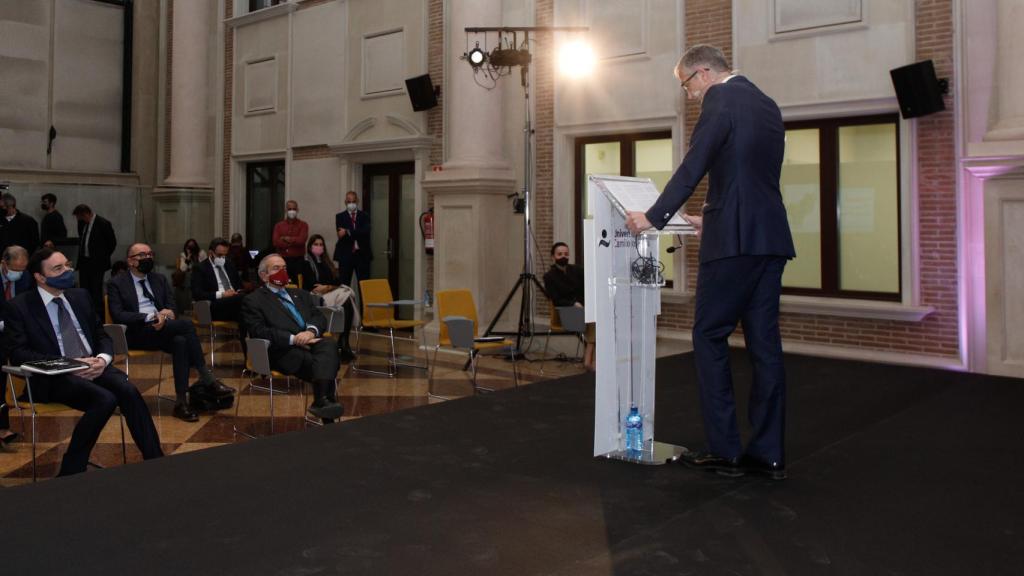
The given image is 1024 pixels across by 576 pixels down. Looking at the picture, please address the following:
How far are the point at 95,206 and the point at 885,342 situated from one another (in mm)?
12270

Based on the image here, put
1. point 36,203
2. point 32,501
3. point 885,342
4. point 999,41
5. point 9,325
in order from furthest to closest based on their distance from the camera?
point 36,203
point 885,342
point 999,41
point 9,325
point 32,501

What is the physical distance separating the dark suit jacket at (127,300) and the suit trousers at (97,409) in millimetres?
1693

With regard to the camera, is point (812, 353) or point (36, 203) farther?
point (36, 203)

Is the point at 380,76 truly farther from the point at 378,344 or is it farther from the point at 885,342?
the point at 885,342

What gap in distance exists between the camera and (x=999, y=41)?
22.1 ft

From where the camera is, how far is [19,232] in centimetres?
1080

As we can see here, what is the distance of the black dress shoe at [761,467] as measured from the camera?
11.8 feet

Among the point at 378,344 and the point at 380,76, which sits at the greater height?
the point at 380,76

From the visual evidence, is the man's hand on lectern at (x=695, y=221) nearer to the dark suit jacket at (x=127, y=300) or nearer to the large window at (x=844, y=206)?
the dark suit jacket at (x=127, y=300)

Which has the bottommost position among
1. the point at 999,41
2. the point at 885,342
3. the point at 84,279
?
the point at 885,342

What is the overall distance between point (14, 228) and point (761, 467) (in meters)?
10.2

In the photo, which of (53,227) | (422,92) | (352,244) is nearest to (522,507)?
(352,244)

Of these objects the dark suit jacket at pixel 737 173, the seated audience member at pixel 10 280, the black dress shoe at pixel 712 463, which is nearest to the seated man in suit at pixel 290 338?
the seated audience member at pixel 10 280

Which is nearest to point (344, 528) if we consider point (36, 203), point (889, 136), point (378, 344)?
point (889, 136)
